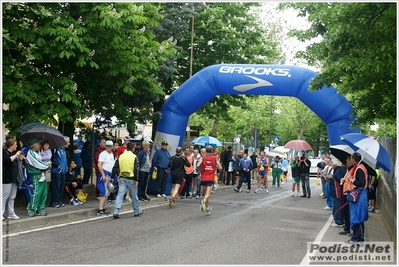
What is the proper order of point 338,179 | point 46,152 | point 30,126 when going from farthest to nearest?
point 30,126
point 46,152
point 338,179

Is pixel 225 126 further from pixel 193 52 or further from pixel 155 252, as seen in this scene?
pixel 155 252

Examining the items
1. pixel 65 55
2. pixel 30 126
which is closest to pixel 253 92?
pixel 65 55

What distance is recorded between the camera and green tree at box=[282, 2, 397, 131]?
11219 millimetres

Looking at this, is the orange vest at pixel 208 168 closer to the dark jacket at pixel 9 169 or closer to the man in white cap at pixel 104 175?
the man in white cap at pixel 104 175

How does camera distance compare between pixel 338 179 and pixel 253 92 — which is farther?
pixel 253 92

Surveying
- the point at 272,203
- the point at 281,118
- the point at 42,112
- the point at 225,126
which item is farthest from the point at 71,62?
the point at 281,118

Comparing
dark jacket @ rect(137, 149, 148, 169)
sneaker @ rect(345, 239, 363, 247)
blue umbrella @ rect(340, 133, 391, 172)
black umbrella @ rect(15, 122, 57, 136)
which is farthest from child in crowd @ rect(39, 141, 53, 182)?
sneaker @ rect(345, 239, 363, 247)

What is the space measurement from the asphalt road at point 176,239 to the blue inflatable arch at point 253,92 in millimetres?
3966

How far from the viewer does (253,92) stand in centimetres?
2027

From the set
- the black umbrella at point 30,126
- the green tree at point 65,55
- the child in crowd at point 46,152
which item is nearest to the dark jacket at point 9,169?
the child in crowd at point 46,152

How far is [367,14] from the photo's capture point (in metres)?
11.5

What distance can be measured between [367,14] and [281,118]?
6433 cm

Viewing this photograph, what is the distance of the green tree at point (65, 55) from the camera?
1509cm

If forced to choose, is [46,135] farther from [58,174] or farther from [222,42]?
[222,42]
